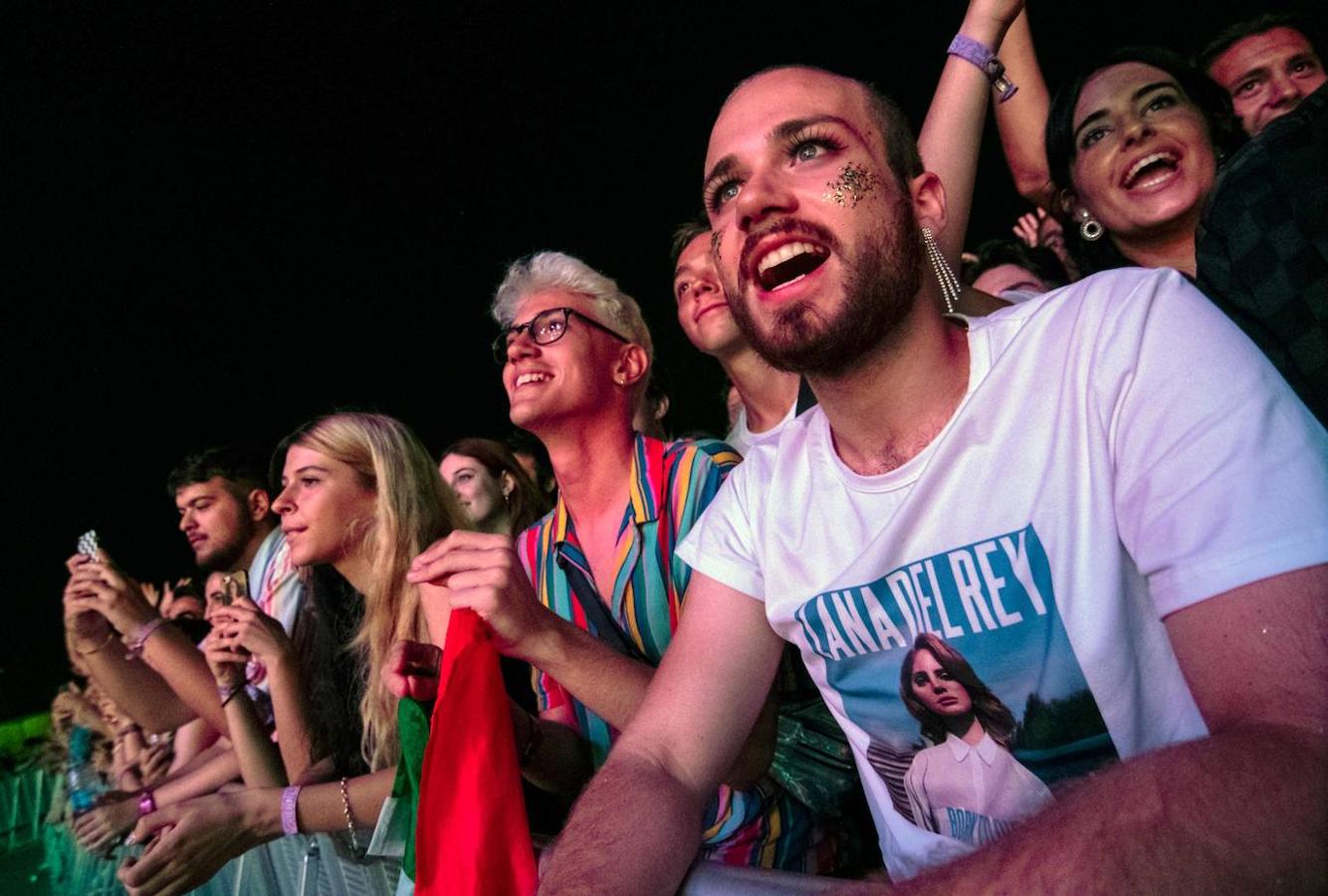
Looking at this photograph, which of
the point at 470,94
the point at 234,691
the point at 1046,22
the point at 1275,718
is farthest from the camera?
the point at 470,94

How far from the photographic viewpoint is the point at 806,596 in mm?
1158

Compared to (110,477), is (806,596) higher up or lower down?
lower down

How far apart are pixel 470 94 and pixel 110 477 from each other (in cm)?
382

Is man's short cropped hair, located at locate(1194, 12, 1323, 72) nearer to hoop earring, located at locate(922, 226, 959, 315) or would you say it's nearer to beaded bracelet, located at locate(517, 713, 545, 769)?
hoop earring, located at locate(922, 226, 959, 315)

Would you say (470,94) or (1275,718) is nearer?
(1275,718)

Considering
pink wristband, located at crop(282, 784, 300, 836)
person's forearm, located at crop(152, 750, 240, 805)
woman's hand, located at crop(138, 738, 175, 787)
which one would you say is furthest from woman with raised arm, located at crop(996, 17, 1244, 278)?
woman's hand, located at crop(138, 738, 175, 787)

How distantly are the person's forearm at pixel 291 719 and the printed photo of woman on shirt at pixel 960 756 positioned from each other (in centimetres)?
184

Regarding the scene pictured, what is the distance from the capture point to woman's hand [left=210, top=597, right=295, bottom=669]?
234 centimetres

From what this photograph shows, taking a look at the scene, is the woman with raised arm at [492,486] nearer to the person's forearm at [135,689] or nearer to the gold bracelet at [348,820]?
the person's forearm at [135,689]

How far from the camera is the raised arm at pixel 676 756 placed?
96 centimetres

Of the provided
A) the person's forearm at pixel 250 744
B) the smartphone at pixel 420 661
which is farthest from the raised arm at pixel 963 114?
the person's forearm at pixel 250 744

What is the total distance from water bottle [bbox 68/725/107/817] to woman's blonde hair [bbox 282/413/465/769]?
162 cm

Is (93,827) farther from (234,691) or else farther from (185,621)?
(185,621)

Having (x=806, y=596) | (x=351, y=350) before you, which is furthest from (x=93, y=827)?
(x=351, y=350)
